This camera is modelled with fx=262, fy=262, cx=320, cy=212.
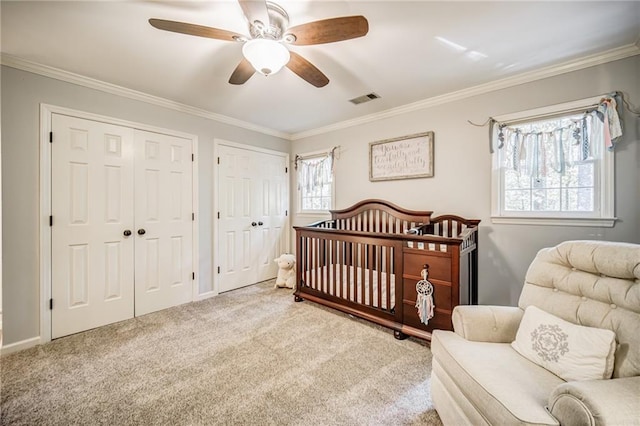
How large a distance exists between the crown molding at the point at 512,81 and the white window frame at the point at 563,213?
0.29 m

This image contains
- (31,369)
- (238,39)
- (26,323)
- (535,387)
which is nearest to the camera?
(535,387)

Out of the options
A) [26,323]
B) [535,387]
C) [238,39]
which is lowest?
[26,323]

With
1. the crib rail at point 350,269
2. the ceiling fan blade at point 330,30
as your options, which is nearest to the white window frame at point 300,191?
the crib rail at point 350,269

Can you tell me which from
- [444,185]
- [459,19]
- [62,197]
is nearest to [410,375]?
[444,185]

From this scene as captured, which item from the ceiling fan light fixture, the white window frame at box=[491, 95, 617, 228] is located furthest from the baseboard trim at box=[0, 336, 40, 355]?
the white window frame at box=[491, 95, 617, 228]

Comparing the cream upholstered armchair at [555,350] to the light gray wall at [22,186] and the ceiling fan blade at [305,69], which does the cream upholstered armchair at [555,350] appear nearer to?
the ceiling fan blade at [305,69]

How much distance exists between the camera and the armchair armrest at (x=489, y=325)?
145cm

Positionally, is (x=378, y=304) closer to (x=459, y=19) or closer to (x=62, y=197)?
(x=459, y=19)

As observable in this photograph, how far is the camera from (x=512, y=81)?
8.22 ft

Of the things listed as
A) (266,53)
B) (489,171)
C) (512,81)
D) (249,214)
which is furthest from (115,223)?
(512,81)

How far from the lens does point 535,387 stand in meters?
1.09

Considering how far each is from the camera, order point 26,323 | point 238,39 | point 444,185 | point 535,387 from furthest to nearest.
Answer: point 444,185 < point 26,323 < point 238,39 < point 535,387

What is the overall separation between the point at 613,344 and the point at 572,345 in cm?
14

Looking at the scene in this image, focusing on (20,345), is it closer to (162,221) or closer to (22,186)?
(22,186)
